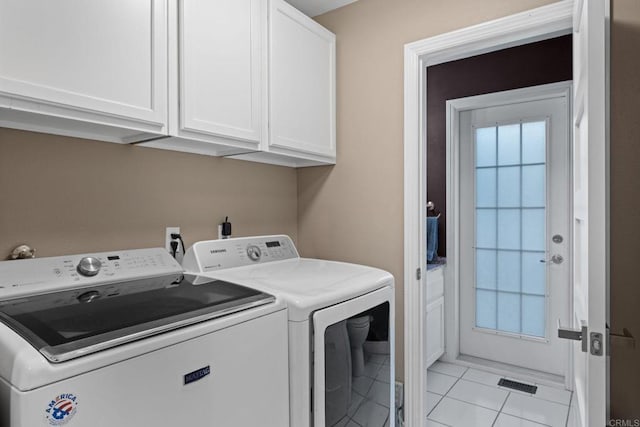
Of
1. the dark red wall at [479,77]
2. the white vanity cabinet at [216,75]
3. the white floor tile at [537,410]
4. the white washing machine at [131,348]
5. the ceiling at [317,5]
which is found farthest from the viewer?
the dark red wall at [479,77]

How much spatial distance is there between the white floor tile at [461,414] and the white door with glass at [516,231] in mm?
791

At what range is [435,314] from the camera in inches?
117

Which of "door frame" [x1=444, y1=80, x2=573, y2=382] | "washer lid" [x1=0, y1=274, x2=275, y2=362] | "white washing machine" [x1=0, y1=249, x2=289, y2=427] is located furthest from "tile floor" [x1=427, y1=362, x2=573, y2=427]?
"washer lid" [x1=0, y1=274, x2=275, y2=362]

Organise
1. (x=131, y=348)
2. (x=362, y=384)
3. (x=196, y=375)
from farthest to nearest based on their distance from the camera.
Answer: (x=362, y=384) → (x=196, y=375) → (x=131, y=348)

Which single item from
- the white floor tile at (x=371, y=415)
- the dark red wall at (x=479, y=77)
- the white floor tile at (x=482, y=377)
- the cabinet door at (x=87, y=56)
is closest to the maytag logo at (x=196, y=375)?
the white floor tile at (x=371, y=415)

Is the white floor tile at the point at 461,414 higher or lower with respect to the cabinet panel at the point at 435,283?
lower

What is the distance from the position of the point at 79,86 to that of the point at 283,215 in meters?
1.38

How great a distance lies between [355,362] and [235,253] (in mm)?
733

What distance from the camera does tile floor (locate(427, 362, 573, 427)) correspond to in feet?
7.55

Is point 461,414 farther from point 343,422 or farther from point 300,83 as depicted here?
point 300,83

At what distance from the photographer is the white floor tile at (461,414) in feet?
7.50

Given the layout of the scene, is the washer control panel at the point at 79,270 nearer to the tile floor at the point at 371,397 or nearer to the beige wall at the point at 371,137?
the tile floor at the point at 371,397

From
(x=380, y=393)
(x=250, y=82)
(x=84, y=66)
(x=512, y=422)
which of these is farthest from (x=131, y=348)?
(x=512, y=422)

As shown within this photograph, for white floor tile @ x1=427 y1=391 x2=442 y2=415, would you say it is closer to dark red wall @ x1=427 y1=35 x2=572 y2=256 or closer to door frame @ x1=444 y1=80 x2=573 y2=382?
door frame @ x1=444 y1=80 x2=573 y2=382
